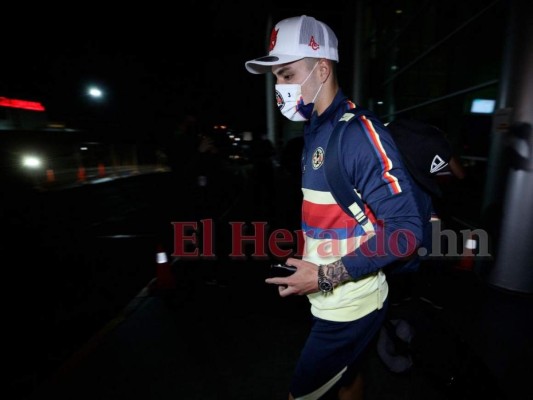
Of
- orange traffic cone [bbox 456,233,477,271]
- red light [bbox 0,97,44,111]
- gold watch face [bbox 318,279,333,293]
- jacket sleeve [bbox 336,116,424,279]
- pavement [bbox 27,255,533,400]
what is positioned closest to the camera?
jacket sleeve [bbox 336,116,424,279]

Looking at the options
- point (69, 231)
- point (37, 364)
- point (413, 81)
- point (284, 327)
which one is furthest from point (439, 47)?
point (69, 231)

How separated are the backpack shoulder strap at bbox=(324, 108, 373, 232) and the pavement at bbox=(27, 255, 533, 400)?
78cm

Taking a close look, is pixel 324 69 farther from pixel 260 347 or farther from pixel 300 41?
pixel 260 347

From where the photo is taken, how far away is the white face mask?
5.18ft

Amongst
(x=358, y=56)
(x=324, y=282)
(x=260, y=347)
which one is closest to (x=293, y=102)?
(x=324, y=282)

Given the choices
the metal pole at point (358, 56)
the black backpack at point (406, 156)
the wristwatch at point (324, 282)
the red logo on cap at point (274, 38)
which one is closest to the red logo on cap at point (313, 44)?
the red logo on cap at point (274, 38)

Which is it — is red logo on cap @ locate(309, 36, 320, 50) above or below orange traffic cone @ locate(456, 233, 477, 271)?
above

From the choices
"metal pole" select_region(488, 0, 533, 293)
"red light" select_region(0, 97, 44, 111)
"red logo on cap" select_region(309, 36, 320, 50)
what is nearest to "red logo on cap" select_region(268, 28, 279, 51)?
"red logo on cap" select_region(309, 36, 320, 50)

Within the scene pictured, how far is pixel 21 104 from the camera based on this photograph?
26.6 m

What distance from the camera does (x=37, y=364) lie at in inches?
117

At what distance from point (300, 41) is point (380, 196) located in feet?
2.49

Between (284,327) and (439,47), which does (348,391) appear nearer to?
(284,327)

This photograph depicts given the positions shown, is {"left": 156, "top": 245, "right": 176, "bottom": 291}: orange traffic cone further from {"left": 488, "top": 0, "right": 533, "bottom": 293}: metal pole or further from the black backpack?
{"left": 488, "top": 0, "right": 533, "bottom": 293}: metal pole

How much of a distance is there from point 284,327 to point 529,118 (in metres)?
3.30
